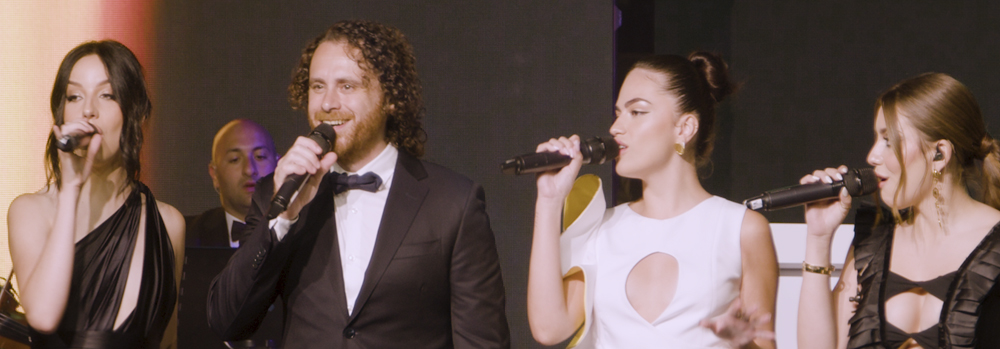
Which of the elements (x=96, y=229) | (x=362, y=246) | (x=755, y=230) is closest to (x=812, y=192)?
(x=755, y=230)

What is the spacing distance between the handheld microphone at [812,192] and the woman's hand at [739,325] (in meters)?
0.25

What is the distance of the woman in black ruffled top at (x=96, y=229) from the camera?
1957 mm

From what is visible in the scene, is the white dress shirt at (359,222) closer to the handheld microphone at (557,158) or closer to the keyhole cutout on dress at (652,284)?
the handheld microphone at (557,158)

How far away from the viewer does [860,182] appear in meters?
1.70

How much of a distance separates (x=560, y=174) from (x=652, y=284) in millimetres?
363

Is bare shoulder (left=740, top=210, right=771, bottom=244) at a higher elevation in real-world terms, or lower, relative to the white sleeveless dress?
higher

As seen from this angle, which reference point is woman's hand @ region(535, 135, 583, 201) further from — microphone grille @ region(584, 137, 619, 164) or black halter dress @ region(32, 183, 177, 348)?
black halter dress @ region(32, 183, 177, 348)

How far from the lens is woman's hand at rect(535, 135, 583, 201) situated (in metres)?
1.74

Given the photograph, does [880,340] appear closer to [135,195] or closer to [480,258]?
[480,258]

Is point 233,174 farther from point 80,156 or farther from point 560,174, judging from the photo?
point 560,174

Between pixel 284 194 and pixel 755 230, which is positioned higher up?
pixel 284 194

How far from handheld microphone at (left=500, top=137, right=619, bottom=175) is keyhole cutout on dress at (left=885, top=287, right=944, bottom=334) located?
831mm

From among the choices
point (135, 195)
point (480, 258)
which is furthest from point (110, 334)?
point (480, 258)

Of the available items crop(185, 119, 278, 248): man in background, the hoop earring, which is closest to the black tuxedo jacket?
crop(185, 119, 278, 248): man in background
